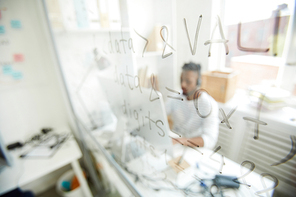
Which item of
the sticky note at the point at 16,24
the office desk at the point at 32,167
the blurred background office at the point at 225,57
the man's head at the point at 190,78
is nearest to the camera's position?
the blurred background office at the point at 225,57

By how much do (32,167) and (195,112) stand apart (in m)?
1.44

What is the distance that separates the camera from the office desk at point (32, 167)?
3.41 ft

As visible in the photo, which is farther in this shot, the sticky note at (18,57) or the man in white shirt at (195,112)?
the sticky note at (18,57)

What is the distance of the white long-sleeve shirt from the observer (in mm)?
323

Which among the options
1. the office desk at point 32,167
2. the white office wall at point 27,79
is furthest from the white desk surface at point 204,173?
the white office wall at point 27,79

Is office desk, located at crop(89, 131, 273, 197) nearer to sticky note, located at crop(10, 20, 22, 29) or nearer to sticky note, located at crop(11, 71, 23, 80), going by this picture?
sticky note, located at crop(11, 71, 23, 80)

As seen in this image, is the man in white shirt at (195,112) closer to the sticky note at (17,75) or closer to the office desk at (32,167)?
the office desk at (32,167)

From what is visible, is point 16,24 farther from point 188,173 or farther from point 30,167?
point 188,173

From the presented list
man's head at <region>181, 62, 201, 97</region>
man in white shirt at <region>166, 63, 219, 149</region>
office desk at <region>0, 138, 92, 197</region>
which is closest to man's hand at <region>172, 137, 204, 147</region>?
man in white shirt at <region>166, 63, 219, 149</region>

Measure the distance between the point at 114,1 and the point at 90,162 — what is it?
1.59 metres

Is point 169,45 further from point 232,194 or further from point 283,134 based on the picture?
point 232,194


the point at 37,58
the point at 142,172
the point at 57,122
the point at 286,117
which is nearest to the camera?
the point at 286,117

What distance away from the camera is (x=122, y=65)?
22.8 inches

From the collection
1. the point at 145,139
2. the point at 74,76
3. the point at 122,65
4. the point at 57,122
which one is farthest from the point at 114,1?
the point at 57,122
